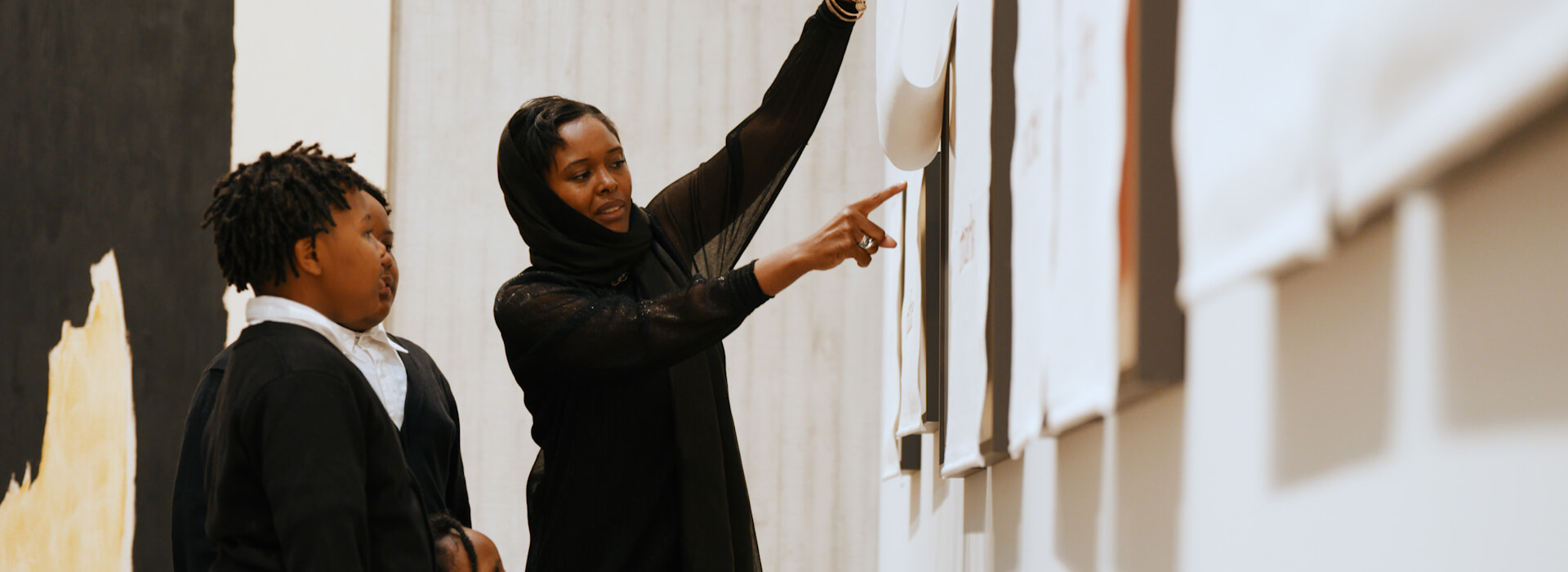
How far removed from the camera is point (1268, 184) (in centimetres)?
38

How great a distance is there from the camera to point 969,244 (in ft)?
3.84

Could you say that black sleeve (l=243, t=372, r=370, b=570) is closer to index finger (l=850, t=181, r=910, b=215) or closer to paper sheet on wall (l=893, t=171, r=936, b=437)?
index finger (l=850, t=181, r=910, b=215)

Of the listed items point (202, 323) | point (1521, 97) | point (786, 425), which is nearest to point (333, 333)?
point (1521, 97)

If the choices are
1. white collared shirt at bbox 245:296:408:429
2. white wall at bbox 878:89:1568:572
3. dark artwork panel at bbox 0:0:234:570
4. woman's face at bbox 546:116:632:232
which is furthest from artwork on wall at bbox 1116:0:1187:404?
dark artwork panel at bbox 0:0:234:570

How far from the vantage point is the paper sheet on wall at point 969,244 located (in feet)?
3.56

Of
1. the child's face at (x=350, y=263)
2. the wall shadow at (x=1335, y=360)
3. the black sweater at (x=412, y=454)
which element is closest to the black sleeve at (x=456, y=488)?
the black sweater at (x=412, y=454)

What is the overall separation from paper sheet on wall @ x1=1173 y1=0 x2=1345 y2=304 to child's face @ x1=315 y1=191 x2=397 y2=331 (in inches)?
32.0

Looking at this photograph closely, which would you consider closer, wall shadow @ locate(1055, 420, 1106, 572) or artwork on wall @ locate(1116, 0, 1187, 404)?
artwork on wall @ locate(1116, 0, 1187, 404)

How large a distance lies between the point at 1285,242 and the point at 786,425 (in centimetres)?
276

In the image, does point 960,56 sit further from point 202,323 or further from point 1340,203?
point 202,323

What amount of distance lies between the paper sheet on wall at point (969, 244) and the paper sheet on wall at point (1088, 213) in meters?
0.31

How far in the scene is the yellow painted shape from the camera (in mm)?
3039

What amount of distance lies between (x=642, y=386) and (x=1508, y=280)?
4.06 ft

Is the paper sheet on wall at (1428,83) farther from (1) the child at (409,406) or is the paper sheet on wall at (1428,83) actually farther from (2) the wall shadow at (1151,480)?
(1) the child at (409,406)
